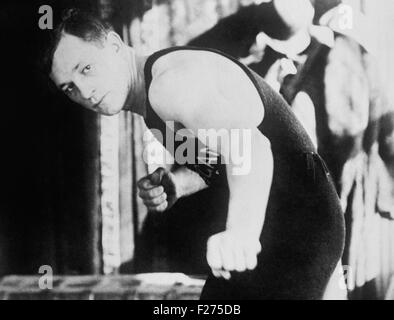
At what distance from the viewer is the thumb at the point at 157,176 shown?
2613mm

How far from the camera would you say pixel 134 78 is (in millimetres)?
2613

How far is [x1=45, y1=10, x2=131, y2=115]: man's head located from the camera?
2.61 meters

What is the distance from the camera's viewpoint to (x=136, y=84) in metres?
2.61

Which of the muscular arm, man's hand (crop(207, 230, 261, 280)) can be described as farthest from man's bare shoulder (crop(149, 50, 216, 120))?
man's hand (crop(207, 230, 261, 280))

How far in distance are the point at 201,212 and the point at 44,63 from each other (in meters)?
0.90

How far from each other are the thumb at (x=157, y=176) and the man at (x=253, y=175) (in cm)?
15

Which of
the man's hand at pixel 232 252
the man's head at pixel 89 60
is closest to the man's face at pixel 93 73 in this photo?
the man's head at pixel 89 60

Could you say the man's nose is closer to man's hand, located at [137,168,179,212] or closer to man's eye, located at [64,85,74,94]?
man's eye, located at [64,85,74,94]

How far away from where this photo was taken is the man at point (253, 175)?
8.30 feet

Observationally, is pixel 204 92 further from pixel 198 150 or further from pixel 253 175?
pixel 253 175

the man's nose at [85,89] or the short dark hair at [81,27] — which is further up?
the short dark hair at [81,27]

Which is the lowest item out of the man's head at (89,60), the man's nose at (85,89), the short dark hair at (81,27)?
→ the man's nose at (85,89)

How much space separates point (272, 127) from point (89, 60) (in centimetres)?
80

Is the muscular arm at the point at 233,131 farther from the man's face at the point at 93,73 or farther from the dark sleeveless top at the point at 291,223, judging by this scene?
the man's face at the point at 93,73
